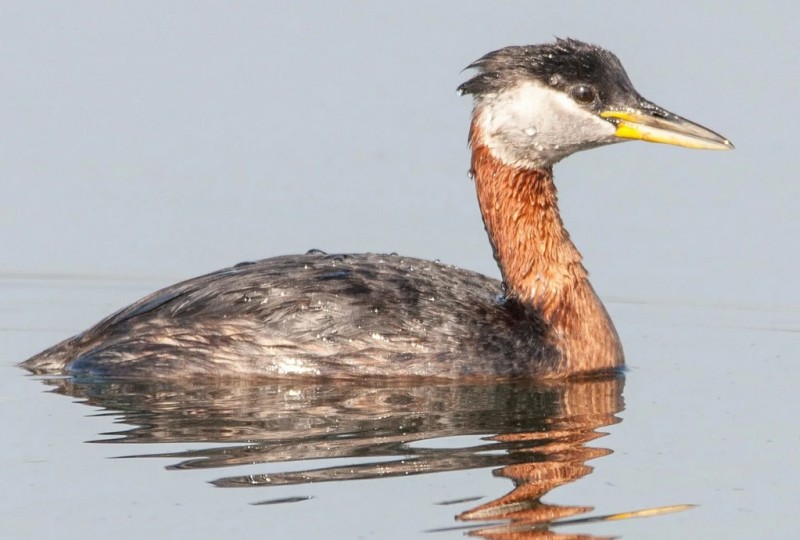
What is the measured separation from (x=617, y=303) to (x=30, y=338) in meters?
4.90

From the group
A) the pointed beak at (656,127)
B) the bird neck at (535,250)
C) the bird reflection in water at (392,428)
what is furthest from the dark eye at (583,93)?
the bird reflection in water at (392,428)

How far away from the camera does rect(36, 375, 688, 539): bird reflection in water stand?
8406 mm

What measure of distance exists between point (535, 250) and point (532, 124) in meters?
0.92

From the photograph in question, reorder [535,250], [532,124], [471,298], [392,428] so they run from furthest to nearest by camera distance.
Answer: [535,250] < [532,124] < [471,298] < [392,428]

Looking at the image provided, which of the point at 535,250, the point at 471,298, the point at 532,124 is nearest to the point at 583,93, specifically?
the point at 532,124

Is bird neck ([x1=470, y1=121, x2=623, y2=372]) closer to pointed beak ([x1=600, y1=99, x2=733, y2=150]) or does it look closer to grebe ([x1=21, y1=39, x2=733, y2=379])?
grebe ([x1=21, y1=39, x2=733, y2=379])

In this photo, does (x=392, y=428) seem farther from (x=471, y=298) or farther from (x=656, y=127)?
(x=656, y=127)

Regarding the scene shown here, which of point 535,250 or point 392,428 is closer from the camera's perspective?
point 392,428

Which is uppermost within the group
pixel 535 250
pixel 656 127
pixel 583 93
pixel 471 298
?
pixel 583 93

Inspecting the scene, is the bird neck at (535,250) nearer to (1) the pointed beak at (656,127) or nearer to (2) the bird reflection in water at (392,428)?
(2) the bird reflection in water at (392,428)

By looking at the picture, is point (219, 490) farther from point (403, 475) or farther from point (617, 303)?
point (617, 303)

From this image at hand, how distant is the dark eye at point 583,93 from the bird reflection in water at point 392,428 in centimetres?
199

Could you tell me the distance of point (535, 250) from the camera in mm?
11406

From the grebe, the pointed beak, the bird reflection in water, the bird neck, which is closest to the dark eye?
the grebe
